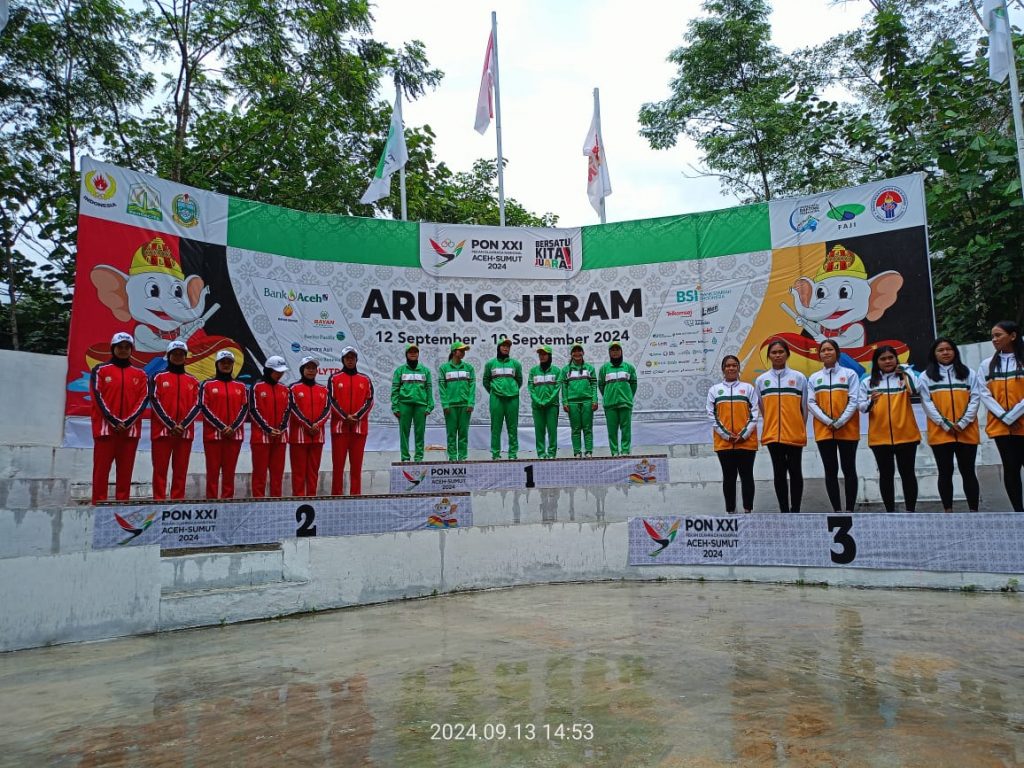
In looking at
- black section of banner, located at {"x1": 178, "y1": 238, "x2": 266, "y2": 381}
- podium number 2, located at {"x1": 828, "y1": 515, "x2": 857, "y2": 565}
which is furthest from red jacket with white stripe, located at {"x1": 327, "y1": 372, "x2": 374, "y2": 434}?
podium number 2, located at {"x1": 828, "y1": 515, "x2": 857, "y2": 565}

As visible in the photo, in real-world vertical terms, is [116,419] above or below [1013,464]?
above

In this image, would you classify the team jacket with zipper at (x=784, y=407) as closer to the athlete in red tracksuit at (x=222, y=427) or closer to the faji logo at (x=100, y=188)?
the athlete in red tracksuit at (x=222, y=427)

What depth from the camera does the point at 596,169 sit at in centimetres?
1242

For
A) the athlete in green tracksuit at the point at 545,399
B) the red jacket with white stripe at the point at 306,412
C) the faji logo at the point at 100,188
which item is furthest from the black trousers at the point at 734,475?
the faji logo at the point at 100,188

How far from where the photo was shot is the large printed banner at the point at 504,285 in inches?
331

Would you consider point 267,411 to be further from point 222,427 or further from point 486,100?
point 486,100

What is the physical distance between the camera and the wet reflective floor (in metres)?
2.05

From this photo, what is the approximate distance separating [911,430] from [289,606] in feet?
15.1

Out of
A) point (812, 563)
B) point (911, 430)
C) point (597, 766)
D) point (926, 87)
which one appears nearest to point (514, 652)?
point (597, 766)

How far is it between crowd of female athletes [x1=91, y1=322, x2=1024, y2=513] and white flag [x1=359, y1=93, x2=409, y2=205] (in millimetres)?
5320

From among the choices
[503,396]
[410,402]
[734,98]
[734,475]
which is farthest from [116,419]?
[734,98]

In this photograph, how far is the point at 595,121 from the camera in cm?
1255

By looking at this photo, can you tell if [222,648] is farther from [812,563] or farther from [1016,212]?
[1016,212]

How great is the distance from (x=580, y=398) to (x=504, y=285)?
254cm
